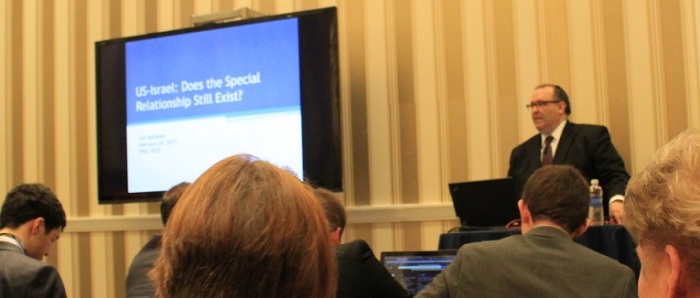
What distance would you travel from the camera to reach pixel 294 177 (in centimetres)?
104

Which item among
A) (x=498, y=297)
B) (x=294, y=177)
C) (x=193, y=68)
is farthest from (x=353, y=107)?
(x=294, y=177)

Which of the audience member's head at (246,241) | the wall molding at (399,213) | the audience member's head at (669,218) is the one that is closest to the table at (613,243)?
the wall molding at (399,213)

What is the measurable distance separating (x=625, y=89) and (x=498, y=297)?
264 cm

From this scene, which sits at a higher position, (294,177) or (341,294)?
(294,177)

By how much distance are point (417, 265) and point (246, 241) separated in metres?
2.68

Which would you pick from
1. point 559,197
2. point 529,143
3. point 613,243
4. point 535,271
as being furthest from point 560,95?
point 535,271

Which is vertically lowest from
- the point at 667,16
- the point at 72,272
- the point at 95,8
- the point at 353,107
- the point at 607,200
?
the point at 72,272

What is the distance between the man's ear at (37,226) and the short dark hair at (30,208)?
11 millimetres

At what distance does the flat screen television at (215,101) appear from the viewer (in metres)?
5.09

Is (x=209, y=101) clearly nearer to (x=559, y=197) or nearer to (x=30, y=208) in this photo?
(x=30, y=208)

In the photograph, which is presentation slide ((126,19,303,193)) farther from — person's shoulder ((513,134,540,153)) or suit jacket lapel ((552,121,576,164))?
suit jacket lapel ((552,121,576,164))

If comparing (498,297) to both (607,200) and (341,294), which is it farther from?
(607,200)

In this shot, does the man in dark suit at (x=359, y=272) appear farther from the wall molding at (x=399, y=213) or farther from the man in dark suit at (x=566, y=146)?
the wall molding at (x=399, y=213)

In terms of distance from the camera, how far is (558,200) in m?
2.94
